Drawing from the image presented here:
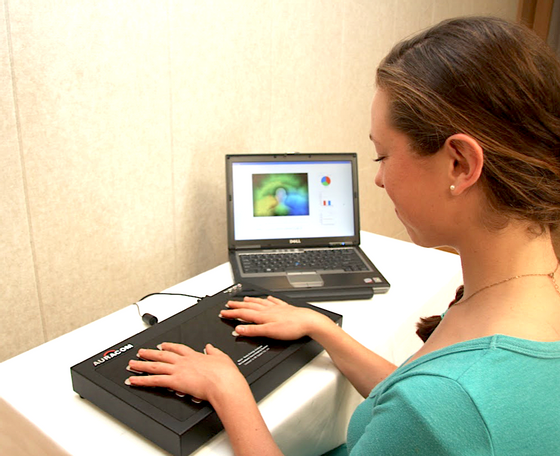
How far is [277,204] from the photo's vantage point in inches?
52.2

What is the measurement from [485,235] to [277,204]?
733 millimetres

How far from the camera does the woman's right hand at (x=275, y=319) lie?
860 mm

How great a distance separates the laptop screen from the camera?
130 centimetres

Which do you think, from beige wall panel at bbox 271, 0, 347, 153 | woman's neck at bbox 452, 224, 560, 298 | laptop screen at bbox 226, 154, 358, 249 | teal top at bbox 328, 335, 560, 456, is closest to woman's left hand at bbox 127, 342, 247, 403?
teal top at bbox 328, 335, 560, 456

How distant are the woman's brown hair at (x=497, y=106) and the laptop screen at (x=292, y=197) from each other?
2.30ft

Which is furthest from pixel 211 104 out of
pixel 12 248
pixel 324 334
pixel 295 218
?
pixel 324 334

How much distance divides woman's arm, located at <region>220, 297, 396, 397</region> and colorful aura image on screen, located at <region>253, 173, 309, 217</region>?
17.8 inches

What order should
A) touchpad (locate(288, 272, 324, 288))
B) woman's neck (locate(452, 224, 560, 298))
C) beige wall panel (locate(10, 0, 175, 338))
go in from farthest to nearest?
touchpad (locate(288, 272, 324, 288)), beige wall panel (locate(10, 0, 175, 338)), woman's neck (locate(452, 224, 560, 298))

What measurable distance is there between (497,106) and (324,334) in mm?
476

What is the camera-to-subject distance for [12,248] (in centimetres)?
101

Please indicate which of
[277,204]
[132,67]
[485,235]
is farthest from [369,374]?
[132,67]

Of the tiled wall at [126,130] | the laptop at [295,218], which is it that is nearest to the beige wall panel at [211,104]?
the tiled wall at [126,130]

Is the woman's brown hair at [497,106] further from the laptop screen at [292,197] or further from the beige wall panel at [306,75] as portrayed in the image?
the beige wall panel at [306,75]

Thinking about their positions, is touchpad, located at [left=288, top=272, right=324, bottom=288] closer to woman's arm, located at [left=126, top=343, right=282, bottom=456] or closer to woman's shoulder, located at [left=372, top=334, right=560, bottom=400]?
woman's arm, located at [left=126, top=343, right=282, bottom=456]
